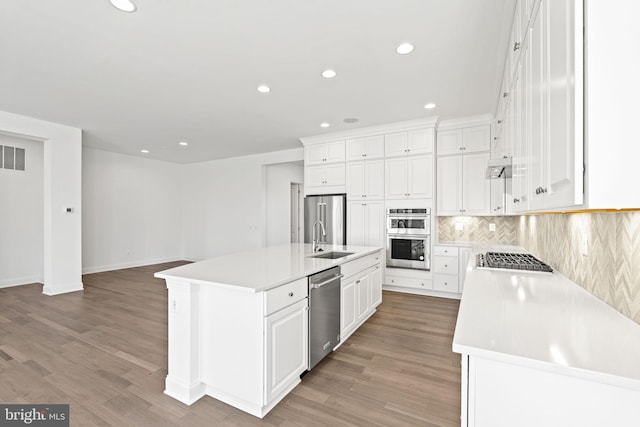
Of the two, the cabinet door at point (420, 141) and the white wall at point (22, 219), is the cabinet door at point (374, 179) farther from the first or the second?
the white wall at point (22, 219)

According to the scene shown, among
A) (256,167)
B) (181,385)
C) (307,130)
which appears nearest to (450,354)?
(181,385)

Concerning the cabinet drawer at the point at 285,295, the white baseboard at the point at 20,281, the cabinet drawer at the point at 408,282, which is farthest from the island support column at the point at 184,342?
the white baseboard at the point at 20,281

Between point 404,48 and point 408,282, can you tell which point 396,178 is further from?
point 404,48

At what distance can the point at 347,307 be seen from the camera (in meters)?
2.93

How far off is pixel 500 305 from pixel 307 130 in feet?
14.4

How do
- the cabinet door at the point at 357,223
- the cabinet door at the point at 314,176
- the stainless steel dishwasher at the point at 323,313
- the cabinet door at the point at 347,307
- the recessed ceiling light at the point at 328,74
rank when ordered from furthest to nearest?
the cabinet door at the point at 314,176, the cabinet door at the point at 357,223, the recessed ceiling light at the point at 328,74, the cabinet door at the point at 347,307, the stainless steel dishwasher at the point at 323,313

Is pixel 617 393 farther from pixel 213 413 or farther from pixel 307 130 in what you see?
pixel 307 130

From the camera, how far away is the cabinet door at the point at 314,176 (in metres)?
5.47

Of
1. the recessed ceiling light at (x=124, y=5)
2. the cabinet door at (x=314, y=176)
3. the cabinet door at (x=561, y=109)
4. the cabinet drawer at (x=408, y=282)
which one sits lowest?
the cabinet drawer at (x=408, y=282)

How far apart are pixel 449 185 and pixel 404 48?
2641 millimetres

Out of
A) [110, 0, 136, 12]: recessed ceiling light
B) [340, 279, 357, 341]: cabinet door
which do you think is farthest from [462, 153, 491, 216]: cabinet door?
[110, 0, 136, 12]: recessed ceiling light

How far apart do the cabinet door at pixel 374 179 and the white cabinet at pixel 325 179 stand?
448mm

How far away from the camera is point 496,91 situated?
11.4ft

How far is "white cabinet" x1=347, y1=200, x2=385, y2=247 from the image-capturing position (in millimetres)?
4930
